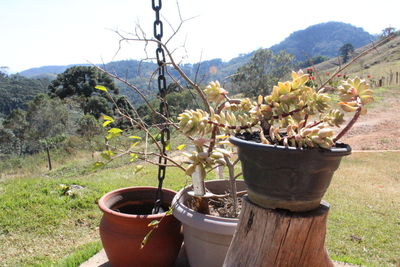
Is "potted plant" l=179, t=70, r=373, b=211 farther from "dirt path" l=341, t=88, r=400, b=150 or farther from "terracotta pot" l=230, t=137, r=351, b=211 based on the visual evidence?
"dirt path" l=341, t=88, r=400, b=150

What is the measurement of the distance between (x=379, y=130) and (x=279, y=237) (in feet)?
38.3

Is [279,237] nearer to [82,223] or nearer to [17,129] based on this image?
[82,223]

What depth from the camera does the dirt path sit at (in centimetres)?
924

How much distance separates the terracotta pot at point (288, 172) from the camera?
0.85 m

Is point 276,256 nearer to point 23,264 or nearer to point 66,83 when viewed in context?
point 23,264

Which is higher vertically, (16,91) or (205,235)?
(205,235)

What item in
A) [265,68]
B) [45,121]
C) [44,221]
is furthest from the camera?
[45,121]

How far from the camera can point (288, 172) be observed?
869mm

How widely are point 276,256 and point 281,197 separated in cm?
20

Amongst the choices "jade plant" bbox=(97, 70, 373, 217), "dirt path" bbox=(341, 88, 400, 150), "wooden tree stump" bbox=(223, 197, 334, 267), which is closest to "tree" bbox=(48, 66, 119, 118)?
"dirt path" bbox=(341, 88, 400, 150)

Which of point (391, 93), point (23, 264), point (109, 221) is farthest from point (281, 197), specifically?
point (391, 93)

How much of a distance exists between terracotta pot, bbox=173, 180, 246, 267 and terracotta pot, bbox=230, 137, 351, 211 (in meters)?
0.47

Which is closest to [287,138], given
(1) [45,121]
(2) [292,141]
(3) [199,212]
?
(2) [292,141]

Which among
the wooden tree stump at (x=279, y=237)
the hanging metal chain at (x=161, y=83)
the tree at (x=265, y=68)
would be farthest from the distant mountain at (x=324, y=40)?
the wooden tree stump at (x=279, y=237)
